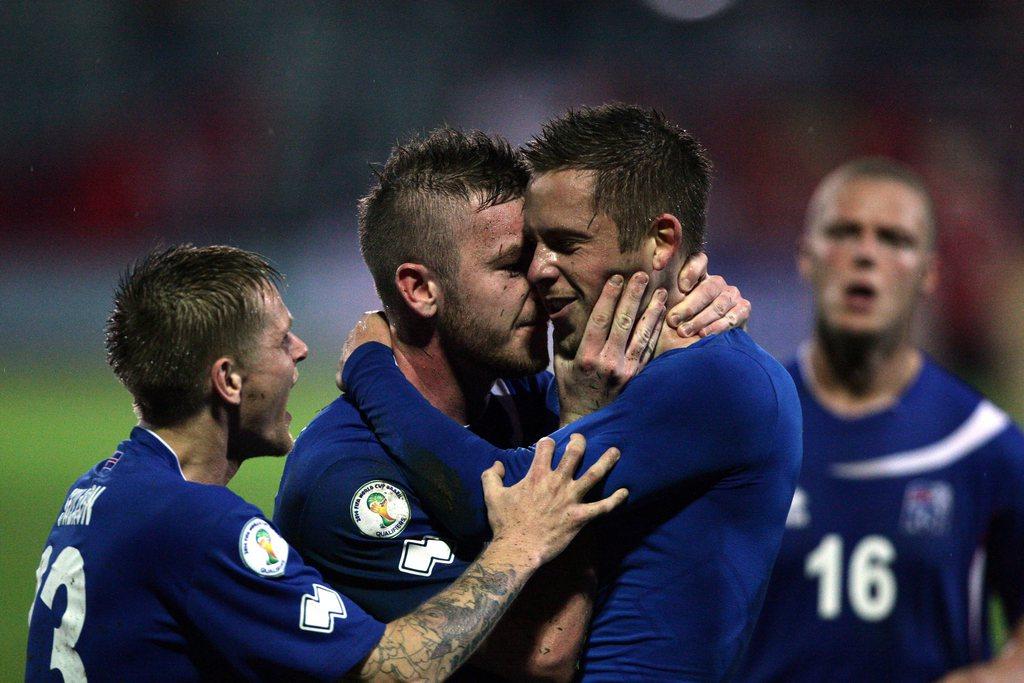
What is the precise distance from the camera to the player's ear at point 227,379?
3666 mm

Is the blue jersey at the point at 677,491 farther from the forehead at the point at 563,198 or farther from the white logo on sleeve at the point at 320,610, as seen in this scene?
the forehead at the point at 563,198

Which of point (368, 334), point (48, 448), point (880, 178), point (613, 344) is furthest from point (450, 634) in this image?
point (48, 448)

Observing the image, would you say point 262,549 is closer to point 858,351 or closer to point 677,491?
point 677,491

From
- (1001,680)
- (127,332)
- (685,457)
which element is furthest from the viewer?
(1001,680)

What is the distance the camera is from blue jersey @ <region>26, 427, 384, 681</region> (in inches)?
124

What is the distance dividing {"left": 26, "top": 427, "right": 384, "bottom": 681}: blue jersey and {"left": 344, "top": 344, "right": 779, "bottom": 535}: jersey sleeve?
408 mm

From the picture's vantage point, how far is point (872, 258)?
559cm

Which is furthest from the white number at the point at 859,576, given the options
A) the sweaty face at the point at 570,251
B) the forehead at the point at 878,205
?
the sweaty face at the point at 570,251

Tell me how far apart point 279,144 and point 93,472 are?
→ 16351 millimetres

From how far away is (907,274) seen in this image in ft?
18.4

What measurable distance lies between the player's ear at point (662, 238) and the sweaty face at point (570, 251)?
0.05 m

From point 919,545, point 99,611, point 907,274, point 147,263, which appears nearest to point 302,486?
point 99,611

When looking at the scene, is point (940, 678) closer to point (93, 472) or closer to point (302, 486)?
point (302, 486)

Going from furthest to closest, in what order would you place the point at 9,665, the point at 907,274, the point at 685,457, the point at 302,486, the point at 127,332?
the point at 9,665 < the point at 907,274 < the point at 127,332 < the point at 302,486 < the point at 685,457
